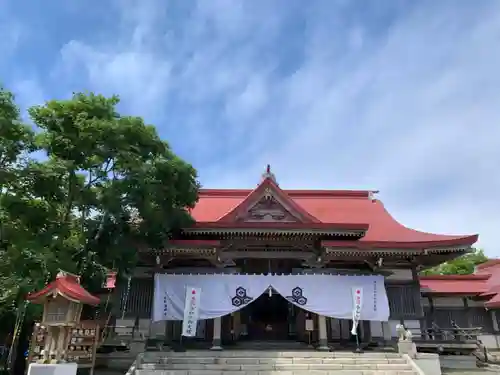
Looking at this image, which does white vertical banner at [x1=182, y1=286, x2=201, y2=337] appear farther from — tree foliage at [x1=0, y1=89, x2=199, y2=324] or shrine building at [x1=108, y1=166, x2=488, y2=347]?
tree foliage at [x1=0, y1=89, x2=199, y2=324]

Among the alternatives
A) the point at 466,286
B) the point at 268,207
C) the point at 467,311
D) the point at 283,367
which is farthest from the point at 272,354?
the point at 466,286

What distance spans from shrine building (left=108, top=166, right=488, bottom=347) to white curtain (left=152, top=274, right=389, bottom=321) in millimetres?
32

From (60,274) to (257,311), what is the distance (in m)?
7.64

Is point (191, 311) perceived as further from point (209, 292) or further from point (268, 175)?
point (268, 175)

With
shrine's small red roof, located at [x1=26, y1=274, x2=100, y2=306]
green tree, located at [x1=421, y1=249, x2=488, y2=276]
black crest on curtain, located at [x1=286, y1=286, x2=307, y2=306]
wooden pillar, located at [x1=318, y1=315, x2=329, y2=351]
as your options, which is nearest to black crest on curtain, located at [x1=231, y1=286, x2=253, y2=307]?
black crest on curtain, located at [x1=286, y1=286, x2=307, y2=306]

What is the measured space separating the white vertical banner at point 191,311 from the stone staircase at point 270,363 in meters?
0.84

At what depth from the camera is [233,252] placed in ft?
46.0

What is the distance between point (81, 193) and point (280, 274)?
6766 millimetres

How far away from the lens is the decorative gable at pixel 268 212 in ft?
46.1

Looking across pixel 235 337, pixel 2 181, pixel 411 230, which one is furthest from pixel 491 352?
pixel 2 181

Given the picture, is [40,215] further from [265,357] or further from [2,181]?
[265,357]

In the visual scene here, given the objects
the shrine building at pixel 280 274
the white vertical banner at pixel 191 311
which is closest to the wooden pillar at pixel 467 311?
the shrine building at pixel 280 274

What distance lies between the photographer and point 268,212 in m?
14.4

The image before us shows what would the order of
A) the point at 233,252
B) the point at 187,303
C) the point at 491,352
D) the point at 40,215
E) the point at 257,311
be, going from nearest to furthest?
the point at 40,215 → the point at 187,303 → the point at 233,252 → the point at 257,311 → the point at 491,352
